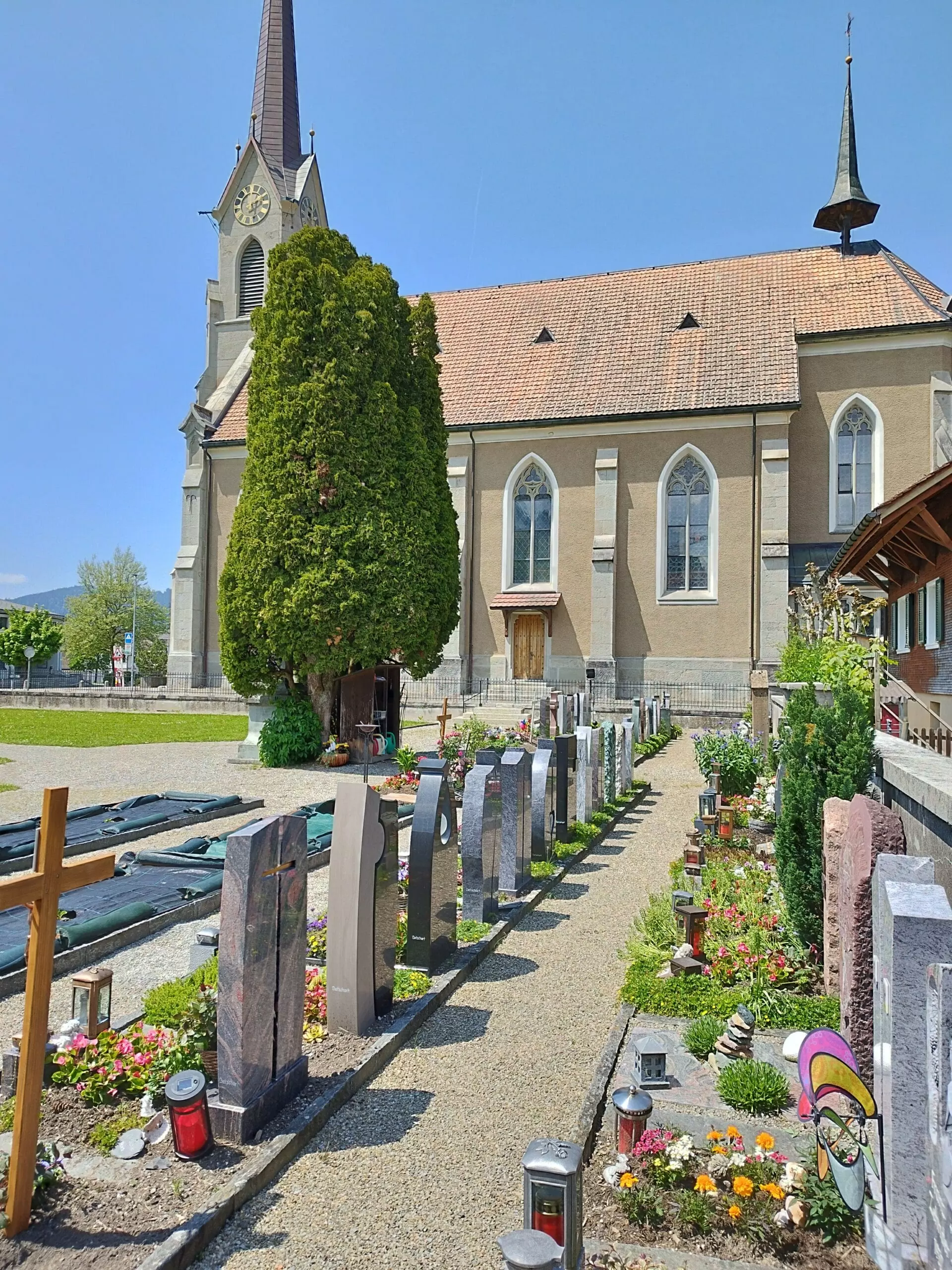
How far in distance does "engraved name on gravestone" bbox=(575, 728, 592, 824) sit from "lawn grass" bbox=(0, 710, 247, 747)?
1401 cm

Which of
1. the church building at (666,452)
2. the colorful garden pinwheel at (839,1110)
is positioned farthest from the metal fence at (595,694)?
the colorful garden pinwheel at (839,1110)

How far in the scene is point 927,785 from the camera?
5.14 m

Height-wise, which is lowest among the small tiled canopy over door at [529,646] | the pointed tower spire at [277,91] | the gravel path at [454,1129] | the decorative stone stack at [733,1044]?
the gravel path at [454,1129]

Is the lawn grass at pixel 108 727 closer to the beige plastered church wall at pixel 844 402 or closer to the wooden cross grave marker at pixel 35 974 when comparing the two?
the wooden cross grave marker at pixel 35 974

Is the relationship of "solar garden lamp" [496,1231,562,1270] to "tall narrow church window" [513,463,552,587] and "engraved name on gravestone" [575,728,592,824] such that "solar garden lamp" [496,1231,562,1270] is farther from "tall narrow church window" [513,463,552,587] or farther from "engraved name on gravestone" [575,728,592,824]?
"tall narrow church window" [513,463,552,587]

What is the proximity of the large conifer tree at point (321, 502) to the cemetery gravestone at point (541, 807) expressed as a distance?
903 cm

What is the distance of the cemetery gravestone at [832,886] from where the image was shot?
5.36m

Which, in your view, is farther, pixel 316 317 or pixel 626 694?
pixel 626 694

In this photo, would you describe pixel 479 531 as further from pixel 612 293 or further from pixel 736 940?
pixel 736 940

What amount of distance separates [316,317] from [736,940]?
1631 centimetres

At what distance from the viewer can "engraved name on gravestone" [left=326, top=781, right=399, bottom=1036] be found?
5180 mm

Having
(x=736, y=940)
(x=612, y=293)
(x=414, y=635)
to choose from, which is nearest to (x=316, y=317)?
(x=414, y=635)

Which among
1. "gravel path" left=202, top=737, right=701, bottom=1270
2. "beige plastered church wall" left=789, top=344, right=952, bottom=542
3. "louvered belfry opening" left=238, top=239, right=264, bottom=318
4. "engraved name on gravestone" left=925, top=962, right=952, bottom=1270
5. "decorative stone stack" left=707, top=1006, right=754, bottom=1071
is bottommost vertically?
"gravel path" left=202, top=737, right=701, bottom=1270

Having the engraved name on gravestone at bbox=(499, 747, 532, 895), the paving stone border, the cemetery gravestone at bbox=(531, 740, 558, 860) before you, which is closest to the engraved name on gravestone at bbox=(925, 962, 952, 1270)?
the paving stone border
